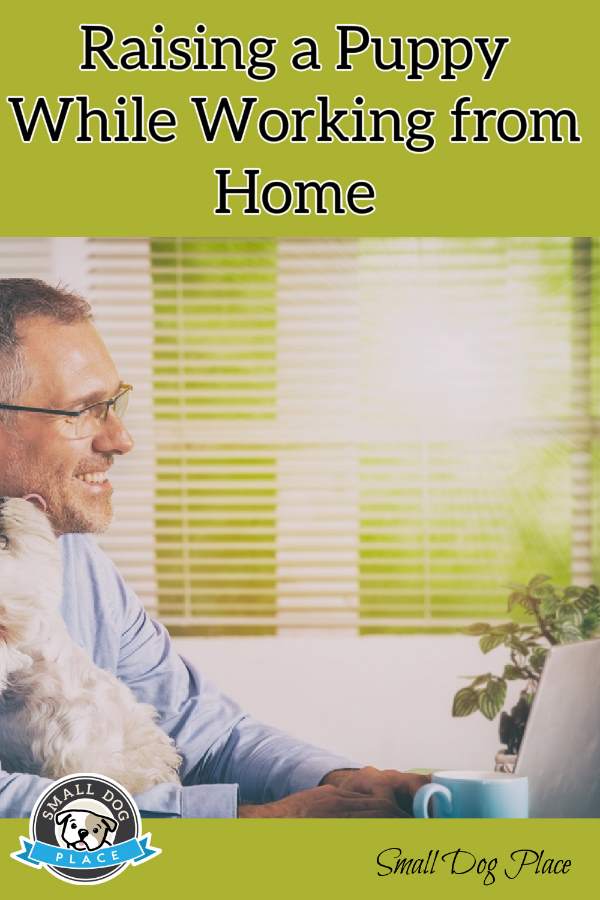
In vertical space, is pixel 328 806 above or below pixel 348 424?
below

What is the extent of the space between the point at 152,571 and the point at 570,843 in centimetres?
91

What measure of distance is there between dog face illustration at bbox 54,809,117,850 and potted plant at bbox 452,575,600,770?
0.66m

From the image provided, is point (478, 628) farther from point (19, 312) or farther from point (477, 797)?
point (19, 312)

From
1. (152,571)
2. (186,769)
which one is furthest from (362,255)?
(186,769)

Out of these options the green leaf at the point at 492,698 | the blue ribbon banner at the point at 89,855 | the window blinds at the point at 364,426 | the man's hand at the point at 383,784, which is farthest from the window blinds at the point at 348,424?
the blue ribbon banner at the point at 89,855

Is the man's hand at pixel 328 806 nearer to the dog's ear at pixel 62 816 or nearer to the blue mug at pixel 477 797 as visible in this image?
the blue mug at pixel 477 797

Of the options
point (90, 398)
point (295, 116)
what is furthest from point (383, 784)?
point (295, 116)

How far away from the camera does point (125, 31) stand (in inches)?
83.3

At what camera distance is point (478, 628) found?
6.74 ft

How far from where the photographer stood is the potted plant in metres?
2.04

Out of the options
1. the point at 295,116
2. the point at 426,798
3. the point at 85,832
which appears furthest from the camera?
the point at 295,116

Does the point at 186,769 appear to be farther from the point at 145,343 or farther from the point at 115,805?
the point at 145,343

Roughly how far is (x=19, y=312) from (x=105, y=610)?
1.85 feet

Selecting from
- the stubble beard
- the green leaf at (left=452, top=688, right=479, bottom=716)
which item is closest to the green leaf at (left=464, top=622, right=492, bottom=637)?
the green leaf at (left=452, top=688, right=479, bottom=716)
